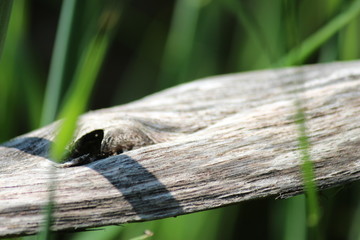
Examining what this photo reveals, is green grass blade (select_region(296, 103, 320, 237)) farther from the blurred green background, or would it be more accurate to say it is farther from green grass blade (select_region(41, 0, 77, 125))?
green grass blade (select_region(41, 0, 77, 125))

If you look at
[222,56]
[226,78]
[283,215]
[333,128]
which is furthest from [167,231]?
[222,56]

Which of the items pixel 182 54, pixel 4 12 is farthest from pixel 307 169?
pixel 182 54

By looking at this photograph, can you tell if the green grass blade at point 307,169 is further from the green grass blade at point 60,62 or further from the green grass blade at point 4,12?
the green grass blade at point 60,62

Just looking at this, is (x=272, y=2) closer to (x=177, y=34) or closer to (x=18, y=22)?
(x=177, y=34)

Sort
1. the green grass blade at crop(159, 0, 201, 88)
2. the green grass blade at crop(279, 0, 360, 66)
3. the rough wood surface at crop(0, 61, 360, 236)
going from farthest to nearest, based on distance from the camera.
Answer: the green grass blade at crop(159, 0, 201, 88)
the green grass blade at crop(279, 0, 360, 66)
the rough wood surface at crop(0, 61, 360, 236)

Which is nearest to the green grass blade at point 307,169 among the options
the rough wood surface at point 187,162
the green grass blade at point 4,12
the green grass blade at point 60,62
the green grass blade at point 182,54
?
the rough wood surface at point 187,162

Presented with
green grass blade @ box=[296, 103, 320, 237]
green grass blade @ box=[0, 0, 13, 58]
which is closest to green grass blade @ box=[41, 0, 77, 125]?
green grass blade @ box=[0, 0, 13, 58]
